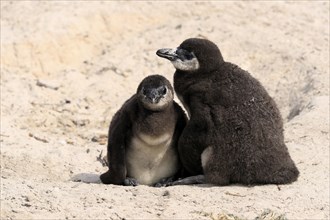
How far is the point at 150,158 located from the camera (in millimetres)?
7414

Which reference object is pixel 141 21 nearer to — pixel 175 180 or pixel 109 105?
pixel 109 105

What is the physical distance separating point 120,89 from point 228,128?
4369mm

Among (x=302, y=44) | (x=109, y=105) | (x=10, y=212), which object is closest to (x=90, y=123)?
(x=109, y=105)

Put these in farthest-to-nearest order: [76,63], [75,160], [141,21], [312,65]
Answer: [141,21] → [76,63] → [312,65] → [75,160]

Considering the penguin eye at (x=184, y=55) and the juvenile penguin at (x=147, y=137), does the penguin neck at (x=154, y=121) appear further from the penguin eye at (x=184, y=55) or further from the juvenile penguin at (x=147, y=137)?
the penguin eye at (x=184, y=55)

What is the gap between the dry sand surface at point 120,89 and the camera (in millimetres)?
6527

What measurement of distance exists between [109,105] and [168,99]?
12.4ft

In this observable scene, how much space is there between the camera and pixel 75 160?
879 cm

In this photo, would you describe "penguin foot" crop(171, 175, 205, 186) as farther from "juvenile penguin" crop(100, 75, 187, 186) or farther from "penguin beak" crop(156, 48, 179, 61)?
"penguin beak" crop(156, 48, 179, 61)

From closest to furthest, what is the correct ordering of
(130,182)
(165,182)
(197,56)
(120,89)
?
(197,56) → (130,182) → (165,182) → (120,89)

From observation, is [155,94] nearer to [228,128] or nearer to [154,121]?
[154,121]

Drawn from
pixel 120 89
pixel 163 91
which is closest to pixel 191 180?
pixel 163 91

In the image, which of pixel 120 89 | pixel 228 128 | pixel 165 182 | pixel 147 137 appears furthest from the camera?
pixel 120 89

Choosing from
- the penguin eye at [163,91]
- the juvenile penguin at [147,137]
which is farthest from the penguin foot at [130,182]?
the penguin eye at [163,91]
